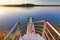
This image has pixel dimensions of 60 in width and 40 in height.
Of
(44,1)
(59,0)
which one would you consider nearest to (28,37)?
(59,0)

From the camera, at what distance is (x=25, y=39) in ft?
7.39

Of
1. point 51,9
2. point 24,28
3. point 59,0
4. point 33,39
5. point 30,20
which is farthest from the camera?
point 51,9

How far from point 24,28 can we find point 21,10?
78.3ft

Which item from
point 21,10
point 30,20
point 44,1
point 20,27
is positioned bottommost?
point 21,10

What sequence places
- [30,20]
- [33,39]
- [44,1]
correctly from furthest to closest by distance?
[44,1], [30,20], [33,39]

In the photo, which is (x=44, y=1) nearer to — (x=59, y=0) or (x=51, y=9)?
(x=59, y=0)

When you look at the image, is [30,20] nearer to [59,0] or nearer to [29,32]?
[29,32]

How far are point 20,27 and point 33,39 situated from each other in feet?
2.31

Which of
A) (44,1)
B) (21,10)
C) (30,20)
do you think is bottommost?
(21,10)

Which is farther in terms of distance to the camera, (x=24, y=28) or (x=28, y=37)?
(x=24, y=28)

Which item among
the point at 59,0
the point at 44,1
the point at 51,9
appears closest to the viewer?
the point at 59,0

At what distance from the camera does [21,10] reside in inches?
1047

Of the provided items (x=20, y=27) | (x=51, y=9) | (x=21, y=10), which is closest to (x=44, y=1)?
(x=51, y=9)

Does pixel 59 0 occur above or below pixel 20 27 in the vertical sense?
below
